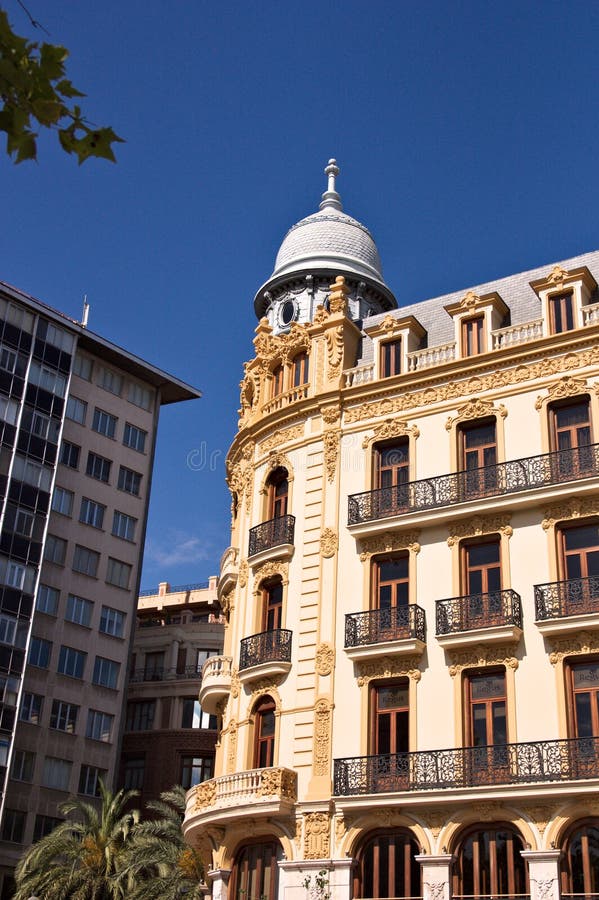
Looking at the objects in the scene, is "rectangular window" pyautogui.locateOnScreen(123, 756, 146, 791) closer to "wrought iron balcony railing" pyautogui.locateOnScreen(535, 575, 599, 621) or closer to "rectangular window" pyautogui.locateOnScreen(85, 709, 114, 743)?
"rectangular window" pyautogui.locateOnScreen(85, 709, 114, 743)

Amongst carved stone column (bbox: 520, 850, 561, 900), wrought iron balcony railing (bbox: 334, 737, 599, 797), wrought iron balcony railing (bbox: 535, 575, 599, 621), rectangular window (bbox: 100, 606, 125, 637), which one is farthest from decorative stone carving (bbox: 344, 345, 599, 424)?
rectangular window (bbox: 100, 606, 125, 637)

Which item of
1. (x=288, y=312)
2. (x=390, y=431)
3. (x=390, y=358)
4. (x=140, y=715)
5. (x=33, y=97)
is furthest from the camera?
(x=140, y=715)

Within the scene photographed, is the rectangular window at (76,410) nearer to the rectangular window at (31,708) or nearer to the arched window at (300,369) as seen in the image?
the rectangular window at (31,708)

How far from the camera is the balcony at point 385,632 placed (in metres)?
30.9

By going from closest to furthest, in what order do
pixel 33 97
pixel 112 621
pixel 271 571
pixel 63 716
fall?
pixel 33 97 → pixel 271 571 → pixel 63 716 → pixel 112 621

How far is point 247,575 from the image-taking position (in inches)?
1455

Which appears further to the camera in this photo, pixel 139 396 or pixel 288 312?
pixel 139 396

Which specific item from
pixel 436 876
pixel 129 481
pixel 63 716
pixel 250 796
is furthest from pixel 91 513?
pixel 436 876

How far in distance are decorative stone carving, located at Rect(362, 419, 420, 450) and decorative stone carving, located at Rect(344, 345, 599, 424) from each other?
1.30 ft

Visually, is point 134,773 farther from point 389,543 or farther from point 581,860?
point 581,860

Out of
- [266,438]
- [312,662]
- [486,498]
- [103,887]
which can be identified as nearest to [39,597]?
[103,887]

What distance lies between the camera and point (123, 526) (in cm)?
6688

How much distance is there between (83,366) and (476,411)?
1549 inches

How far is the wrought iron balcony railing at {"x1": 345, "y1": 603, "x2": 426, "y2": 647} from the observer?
31.2 metres
